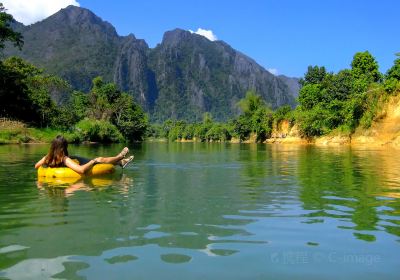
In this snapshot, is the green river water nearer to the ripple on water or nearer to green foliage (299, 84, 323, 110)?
the ripple on water

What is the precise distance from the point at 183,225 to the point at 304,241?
1787 mm

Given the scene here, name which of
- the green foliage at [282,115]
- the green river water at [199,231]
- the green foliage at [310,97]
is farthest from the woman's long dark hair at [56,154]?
the green foliage at [282,115]

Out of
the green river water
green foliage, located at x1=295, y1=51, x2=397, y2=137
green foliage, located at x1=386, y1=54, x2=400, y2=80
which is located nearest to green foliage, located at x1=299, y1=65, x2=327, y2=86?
green foliage, located at x1=295, y1=51, x2=397, y2=137

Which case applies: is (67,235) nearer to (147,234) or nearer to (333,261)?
(147,234)

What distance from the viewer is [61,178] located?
1163 cm

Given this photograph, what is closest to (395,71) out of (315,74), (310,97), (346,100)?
(346,100)

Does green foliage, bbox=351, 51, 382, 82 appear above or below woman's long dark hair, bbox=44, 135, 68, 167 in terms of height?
above

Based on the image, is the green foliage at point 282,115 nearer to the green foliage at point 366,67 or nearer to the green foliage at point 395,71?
the green foliage at point 366,67

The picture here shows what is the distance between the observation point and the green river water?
14.4 feet

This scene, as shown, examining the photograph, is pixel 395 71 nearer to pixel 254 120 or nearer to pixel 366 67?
pixel 366 67

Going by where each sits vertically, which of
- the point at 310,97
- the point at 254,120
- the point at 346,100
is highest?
the point at 310,97

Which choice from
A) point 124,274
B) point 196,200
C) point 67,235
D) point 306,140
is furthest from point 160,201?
point 306,140

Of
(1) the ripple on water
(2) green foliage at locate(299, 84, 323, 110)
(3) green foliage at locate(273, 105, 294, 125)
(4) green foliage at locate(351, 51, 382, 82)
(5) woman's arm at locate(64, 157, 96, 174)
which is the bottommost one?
(1) the ripple on water

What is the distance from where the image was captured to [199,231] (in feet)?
19.6
